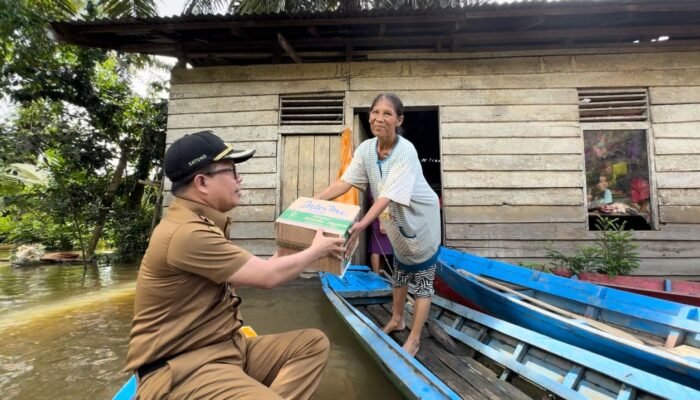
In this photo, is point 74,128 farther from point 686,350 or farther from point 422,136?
point 686,350

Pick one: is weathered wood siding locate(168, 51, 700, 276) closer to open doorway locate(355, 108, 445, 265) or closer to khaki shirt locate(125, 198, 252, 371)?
open doorway locate(355, 108, 445, 265)

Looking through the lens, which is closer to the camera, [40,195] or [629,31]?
[629,31]

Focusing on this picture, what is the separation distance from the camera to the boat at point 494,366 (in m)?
1.69

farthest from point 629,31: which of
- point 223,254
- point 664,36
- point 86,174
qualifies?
point 86,174

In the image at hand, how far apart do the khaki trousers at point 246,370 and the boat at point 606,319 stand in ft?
5.17

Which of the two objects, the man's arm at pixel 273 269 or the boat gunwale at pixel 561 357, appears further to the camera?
the boat gunwale at pixel 561 357

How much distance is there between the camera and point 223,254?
1301 millimetres

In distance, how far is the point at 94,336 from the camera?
3592 millimetres

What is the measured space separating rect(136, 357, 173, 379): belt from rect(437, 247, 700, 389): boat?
2.17 metres

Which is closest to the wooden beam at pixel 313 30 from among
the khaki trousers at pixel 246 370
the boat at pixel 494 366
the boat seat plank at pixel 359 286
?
the boat seat plank at pixel 359 286

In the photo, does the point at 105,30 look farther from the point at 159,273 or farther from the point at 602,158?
the point at 602,158

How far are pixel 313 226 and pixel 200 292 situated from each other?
55 centimetres

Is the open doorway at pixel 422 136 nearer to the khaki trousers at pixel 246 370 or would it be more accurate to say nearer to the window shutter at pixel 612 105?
the window shutter at pixel 612 105

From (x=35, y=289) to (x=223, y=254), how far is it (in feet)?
23.6
